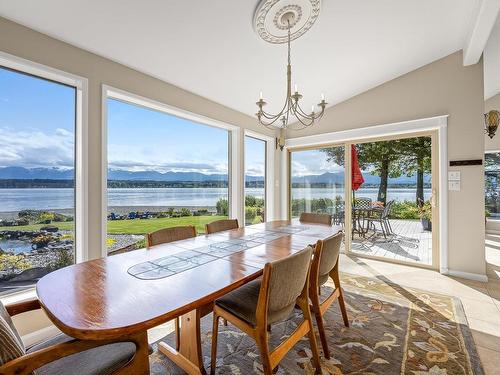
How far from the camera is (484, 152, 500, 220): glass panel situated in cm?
557

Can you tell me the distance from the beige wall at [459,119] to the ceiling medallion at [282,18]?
7.23 feet

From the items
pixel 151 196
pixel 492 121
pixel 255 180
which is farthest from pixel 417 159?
pixel 151 196

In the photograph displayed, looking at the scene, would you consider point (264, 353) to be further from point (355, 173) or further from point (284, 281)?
point (355, 173)

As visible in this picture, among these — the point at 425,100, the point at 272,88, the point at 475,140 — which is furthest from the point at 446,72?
the point at 272,88

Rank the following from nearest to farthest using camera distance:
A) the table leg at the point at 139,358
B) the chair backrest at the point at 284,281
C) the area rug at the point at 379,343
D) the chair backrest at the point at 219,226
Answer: the table leg at the point at 139,358 < the chair backrest at the point at 284,281 < the area rug at the point at 379,343 < the chair backrest at the point at 219,226

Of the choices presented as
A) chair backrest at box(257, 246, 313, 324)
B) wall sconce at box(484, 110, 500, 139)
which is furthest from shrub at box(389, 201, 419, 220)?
chair backrest at box(257, 246, 313, 324)

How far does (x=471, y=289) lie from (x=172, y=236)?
11.3ft

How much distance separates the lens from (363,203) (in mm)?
4180

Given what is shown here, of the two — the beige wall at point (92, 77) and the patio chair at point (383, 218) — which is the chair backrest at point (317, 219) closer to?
the patio chair at point (383, 218)

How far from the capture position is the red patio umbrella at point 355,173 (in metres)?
4.17

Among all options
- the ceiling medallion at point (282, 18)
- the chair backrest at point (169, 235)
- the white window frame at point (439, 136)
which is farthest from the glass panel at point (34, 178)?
the white window frame at point (439, 136)

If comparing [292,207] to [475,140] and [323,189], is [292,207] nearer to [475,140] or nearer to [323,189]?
[323,189]

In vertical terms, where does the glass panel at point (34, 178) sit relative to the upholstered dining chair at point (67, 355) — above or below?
above

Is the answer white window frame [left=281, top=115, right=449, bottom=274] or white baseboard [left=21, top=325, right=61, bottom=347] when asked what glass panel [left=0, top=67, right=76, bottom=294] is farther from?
white window frame [left=281, top=115, right=449, bottom=274]
